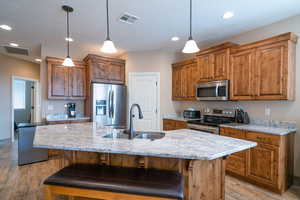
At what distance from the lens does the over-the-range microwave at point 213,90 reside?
10.9ft

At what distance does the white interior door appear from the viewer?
464 centimetres

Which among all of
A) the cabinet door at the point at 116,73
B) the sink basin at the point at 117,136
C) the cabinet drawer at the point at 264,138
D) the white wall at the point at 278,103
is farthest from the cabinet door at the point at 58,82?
the cabinet drawer at the point at 264,138

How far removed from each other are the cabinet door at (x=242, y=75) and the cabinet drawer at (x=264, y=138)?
72 cm

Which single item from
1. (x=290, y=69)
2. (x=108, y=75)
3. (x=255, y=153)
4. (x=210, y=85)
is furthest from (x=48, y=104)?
(x=290, y=69)

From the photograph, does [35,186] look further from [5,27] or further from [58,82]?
[5,27]

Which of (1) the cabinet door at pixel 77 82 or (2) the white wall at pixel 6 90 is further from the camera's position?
(2) the white wall at pixel 6 90

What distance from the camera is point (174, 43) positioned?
4.14m

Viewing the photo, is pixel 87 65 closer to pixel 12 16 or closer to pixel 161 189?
pixel 12 16

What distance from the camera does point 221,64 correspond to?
11.1 ft

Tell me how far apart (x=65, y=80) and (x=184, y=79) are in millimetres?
3225

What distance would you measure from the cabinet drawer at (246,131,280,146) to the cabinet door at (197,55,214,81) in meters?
1.46

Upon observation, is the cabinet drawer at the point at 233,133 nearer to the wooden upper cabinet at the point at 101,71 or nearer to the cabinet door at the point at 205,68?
the cabinet door at the point at 205,68

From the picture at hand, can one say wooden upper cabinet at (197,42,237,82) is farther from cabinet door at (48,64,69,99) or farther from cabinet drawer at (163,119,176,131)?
cabinet door at (48,64,69,99)

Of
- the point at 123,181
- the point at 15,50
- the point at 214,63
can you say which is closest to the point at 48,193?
the point at 123,181
